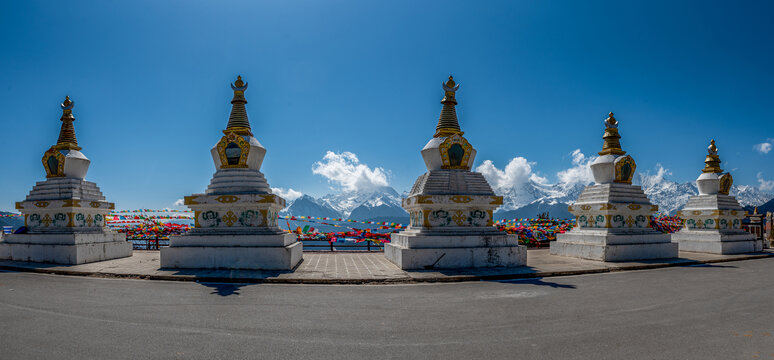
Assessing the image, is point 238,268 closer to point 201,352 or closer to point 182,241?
point 182,241

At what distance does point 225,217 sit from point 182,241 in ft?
4.59

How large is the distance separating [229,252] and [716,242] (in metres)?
20.6

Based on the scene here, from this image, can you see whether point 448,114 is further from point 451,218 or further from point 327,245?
point 327,245

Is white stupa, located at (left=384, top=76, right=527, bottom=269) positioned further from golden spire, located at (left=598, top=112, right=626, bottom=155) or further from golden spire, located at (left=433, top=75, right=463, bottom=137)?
golden spire, located at (left=598, top=112, right=626, bottom=155)

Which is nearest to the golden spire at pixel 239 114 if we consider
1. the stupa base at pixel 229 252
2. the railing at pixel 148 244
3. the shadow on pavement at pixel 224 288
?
the stupa base at pixel 229 252

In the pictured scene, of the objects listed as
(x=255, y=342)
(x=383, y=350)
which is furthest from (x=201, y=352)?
(x=383, y=350)

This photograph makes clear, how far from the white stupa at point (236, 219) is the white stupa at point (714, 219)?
1849 centimetres

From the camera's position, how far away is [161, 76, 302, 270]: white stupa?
12.2 m

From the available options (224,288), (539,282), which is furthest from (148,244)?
(539,282)

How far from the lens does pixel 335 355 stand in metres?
4.84

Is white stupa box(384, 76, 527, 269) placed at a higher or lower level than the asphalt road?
higher

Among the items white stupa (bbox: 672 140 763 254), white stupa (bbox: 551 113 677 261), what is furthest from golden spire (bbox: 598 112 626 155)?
white stupa (bbox: 672 140 763 254)

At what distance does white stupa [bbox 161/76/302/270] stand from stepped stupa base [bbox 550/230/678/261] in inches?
416

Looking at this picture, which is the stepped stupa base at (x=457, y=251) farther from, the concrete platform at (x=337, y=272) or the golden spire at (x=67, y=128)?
the golden spire at (x=67, y=128)
